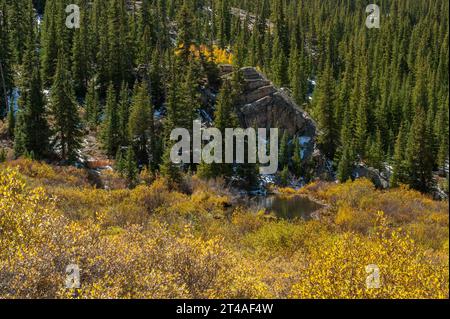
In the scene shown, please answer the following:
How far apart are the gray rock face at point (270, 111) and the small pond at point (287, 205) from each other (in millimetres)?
15535

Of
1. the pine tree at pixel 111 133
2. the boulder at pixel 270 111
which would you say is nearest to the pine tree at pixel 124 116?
the pine tree at pixel 111 133

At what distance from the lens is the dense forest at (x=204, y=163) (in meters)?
8.90

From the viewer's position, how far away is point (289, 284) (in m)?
10.5

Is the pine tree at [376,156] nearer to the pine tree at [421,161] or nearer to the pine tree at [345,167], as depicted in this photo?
the pine tree at [345,167]

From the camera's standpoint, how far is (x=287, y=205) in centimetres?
4259

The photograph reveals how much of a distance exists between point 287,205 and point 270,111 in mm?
22611

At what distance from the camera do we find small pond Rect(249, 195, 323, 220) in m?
36.6

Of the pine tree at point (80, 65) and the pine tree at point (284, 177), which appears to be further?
the pine tree at point (80, 65)

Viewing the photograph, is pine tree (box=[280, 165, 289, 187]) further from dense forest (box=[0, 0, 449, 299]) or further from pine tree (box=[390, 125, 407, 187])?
pine tree (box=[390, 125, 407, 187])

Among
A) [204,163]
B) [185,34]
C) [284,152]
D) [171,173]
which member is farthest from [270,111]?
[171,173]

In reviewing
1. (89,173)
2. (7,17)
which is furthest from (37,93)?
(7,17)

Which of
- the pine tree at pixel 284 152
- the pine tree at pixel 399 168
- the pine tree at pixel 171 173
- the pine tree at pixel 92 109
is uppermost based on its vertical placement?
the pine tree at pixel 399 168

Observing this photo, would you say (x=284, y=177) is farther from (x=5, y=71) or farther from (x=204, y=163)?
(x=5, y=71)

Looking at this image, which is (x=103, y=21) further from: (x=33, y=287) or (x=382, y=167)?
(x=33, y=287)
